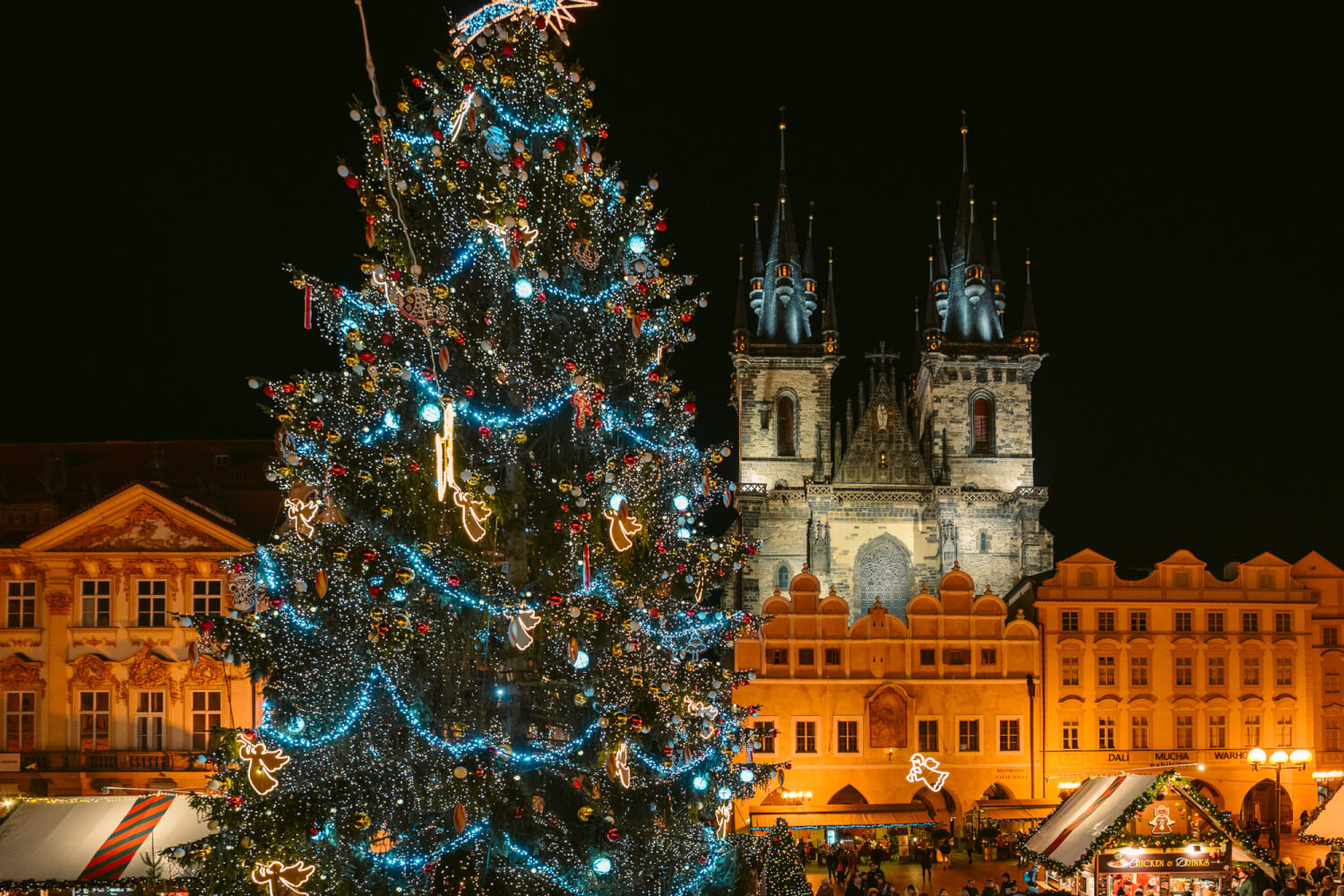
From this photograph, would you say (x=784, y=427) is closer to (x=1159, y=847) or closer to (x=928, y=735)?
(x=928, y=735)

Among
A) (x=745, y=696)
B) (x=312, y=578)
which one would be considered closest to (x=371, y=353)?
(x=312, y=578)

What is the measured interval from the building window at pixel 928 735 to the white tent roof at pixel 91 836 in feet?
65.9

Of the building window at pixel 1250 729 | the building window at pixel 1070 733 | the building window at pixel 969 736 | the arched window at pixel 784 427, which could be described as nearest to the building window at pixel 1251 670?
the building window at pixel 1250 729

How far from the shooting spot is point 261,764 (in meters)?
11.4

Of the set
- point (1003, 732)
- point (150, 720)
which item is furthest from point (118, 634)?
point (1003, 732)

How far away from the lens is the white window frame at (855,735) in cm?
3303

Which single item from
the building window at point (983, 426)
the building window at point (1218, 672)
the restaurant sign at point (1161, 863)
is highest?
the building window at point (983, 426)

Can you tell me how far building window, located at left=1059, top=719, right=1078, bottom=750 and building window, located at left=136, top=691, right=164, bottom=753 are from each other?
2272cm

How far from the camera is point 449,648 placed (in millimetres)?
11641

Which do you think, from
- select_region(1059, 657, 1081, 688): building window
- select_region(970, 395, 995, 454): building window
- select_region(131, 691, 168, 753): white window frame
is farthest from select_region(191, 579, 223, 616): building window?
select_region(970, 395, 995, 454): building window

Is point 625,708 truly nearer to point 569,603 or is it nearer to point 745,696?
point 569,603

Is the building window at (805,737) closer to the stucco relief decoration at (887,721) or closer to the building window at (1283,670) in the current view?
the stucco relief decoration at (887,721)

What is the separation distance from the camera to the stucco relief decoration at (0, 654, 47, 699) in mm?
26859

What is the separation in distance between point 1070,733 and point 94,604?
81.0 ft
